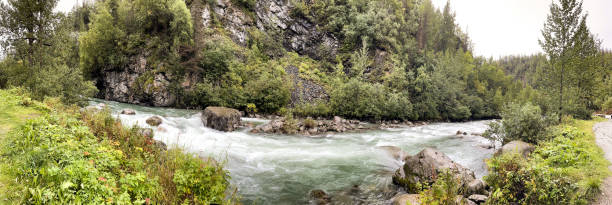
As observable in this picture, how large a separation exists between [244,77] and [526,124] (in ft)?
86.2

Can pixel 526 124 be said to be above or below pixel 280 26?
below

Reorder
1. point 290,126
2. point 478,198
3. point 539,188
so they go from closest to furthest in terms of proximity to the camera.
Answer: point 539,188
point 478,198
point 290,126

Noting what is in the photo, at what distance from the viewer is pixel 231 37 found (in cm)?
3566

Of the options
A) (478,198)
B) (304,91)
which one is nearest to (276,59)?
(304,91)

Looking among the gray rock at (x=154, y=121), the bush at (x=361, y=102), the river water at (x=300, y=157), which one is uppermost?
the bush at (x=361, y=102)

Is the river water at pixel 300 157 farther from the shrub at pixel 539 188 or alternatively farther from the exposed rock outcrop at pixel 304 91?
the exposed rock outcrop at pixel 304 91

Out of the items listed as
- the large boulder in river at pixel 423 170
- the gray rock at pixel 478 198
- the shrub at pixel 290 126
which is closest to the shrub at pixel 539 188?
the gray rock at pixel 478 198

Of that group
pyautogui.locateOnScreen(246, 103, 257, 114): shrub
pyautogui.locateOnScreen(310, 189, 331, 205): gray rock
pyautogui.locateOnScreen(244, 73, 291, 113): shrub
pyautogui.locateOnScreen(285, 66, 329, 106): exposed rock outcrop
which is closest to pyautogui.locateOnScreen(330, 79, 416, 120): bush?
pyautogui.locateOnScreen(285, 66, 329, 106): exposed rock outcrop

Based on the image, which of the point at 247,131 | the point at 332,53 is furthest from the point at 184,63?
the point at 332,53

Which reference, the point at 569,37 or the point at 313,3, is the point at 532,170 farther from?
the point at 313,3

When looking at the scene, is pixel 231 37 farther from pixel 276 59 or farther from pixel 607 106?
pixel 607 106

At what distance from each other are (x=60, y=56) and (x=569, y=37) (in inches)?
1440

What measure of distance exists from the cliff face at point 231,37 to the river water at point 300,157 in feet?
31.4

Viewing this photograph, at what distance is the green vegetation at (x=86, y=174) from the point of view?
3.94 m
